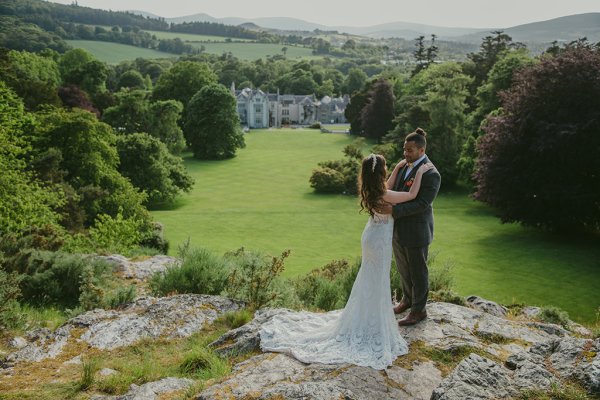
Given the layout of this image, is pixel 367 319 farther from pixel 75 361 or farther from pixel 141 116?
pixel 141 116

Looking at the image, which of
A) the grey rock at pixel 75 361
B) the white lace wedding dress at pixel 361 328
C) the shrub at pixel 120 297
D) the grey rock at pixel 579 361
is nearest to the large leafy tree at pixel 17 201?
the shrub at pixel 120 297

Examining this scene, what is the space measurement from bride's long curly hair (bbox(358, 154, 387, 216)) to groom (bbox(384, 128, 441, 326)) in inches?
11.2

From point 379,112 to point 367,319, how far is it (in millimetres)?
67818

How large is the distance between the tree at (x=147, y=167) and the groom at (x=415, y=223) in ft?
113

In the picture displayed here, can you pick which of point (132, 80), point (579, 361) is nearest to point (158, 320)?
point (579, 361)

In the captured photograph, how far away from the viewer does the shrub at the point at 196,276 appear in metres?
10.7

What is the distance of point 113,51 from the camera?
591ft

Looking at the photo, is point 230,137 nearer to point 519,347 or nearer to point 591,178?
point 591,178

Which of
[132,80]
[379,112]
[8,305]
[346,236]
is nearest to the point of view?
[8,305]

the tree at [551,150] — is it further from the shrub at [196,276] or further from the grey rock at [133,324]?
the grey rock at [133,324]

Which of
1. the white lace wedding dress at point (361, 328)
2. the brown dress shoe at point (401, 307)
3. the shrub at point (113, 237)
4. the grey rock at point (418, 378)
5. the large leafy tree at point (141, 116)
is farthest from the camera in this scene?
the large leafy tree at point (141, 116)

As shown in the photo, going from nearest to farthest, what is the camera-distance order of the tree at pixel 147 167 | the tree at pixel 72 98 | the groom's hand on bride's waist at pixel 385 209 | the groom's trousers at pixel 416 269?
the groom's hand on bride's waist at pixel 385 209 → the groom's trousers at pixel 416 269 → the tree at pixel 147 167 → the tree at pixel 72 98

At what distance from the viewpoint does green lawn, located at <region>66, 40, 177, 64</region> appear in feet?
555

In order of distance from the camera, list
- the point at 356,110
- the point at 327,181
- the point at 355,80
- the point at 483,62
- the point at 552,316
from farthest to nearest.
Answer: the point at 355,80 < the point at 356,110 < the point at 483,62 < the point at 327,181 < the point at 552,316
